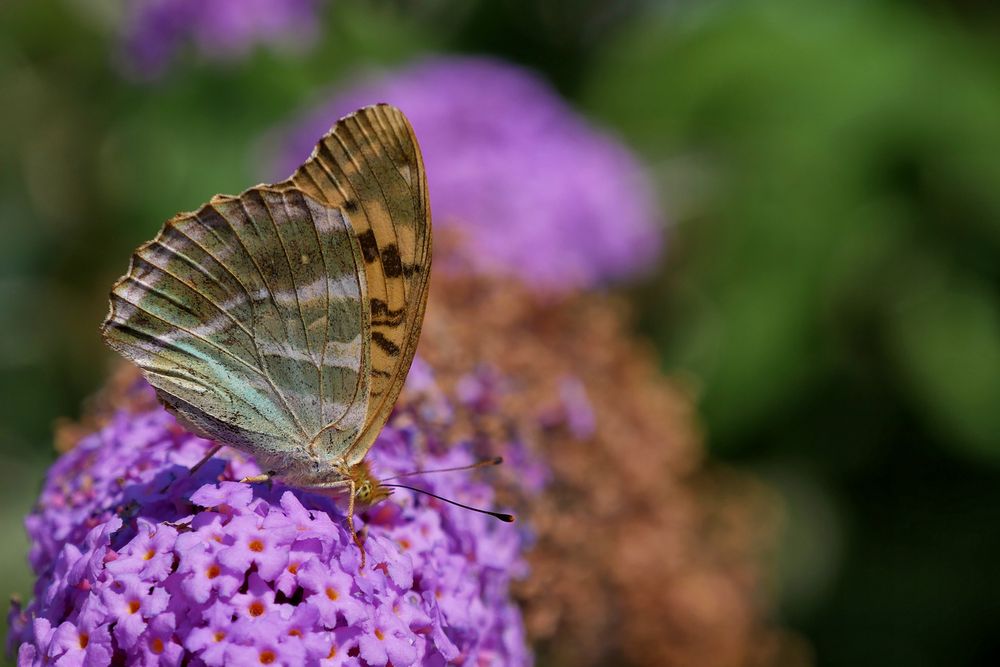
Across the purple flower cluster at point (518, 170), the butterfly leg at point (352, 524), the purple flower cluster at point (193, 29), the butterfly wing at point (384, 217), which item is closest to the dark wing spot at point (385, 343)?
the butterfly wing at point (384, 217)

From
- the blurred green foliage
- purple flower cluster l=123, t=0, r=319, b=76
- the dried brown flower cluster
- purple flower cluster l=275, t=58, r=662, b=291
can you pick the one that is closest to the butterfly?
the dried brown flower cluster

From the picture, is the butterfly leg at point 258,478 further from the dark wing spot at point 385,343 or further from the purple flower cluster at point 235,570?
the dark wing spot at point 385,343

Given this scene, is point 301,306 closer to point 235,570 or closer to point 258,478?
point 258,478

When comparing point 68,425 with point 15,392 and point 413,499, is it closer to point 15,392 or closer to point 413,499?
point 413,499

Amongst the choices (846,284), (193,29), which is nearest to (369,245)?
Result: (846,284)

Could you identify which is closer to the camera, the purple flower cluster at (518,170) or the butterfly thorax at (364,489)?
the butterfly thorax at (364,489)

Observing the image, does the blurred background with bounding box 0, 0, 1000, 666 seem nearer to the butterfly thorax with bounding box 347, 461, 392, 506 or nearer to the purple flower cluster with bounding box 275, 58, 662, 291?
the purple flower cluster with bounding box 275, 58, 662, 291

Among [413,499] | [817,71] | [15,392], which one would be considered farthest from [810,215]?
[15,392]

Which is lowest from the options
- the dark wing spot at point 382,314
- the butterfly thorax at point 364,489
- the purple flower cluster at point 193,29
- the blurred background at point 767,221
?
the butterfly thorax at point 364,489
